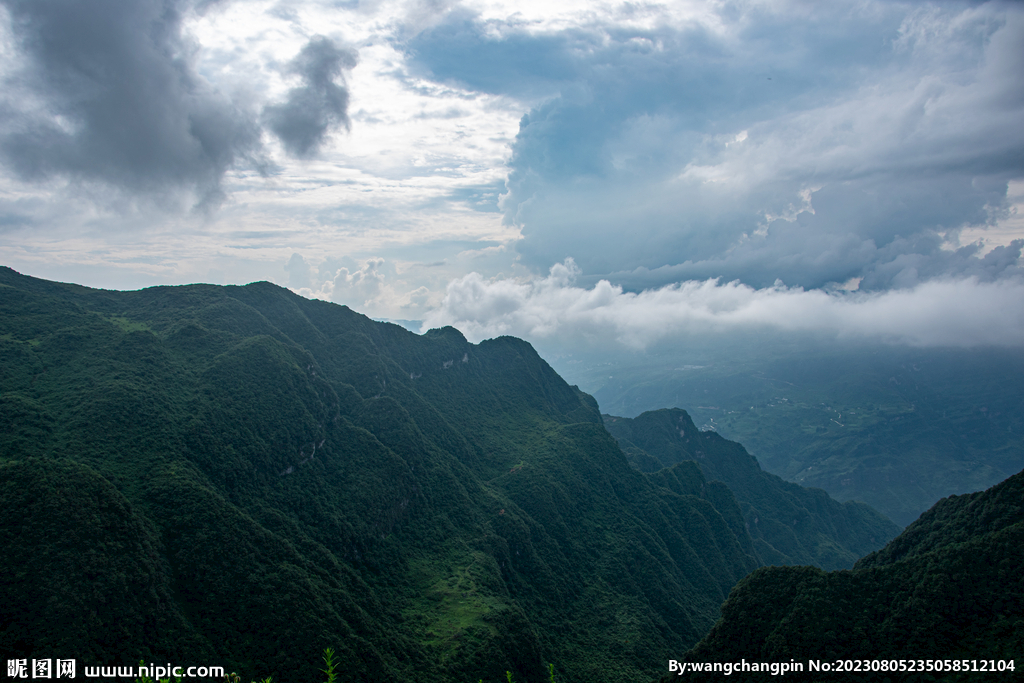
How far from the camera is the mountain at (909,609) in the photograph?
54000 mm

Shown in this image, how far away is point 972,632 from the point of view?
5497cm

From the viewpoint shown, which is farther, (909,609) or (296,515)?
(296,515)

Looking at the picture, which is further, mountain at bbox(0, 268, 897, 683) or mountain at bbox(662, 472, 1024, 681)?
mountain at bbox(0, 268, 897, 683)

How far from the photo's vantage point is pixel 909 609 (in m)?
59.5

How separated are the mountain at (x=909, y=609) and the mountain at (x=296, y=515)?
41.4 meters

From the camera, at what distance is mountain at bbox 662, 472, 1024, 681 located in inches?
2126

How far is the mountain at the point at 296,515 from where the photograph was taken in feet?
195

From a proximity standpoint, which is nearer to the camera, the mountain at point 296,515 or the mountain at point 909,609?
the mountain at point 909,609

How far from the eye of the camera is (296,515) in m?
92.2

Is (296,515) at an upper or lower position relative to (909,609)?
upper

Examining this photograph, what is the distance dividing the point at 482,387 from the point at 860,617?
145368 mm

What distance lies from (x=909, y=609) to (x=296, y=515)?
97656 mm

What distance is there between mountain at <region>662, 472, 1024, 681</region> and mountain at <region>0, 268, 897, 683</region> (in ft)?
136

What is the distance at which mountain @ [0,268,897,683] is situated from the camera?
59.3 m
